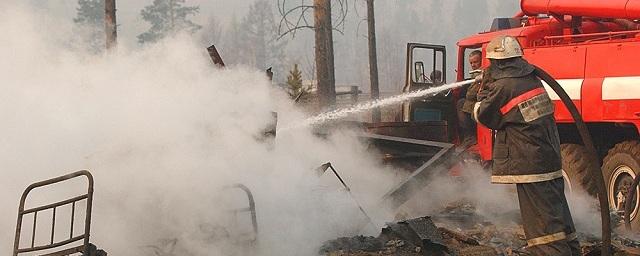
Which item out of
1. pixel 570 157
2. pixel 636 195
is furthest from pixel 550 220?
pixel 570 157

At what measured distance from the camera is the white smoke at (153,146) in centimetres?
634

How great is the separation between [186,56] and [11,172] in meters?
2.04

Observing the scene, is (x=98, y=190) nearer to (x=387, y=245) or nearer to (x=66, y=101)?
(x=66, y=101)

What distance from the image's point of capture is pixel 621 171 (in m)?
8.10

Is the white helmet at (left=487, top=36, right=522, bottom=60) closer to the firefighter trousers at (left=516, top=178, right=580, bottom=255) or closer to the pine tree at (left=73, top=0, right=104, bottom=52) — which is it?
the firefighter trousers at (left=516, top=178, right=580, bottom=255)

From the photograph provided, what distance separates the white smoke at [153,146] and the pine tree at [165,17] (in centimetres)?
6218

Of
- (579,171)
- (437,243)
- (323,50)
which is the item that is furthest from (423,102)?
(437,243)

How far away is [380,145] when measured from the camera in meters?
10.5

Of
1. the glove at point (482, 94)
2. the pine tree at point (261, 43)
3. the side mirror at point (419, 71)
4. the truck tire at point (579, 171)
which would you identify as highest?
the glove at point (482, 94)

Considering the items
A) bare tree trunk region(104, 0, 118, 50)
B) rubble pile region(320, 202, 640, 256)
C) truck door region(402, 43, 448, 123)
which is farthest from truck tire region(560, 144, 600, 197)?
bare tree trunk region(104, 0, 118, 50)

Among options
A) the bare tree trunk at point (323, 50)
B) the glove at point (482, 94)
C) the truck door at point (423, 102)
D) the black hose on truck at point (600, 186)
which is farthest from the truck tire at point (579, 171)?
the bare tree trunk at point (323, 50)

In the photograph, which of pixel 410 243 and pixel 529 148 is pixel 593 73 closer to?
pixel 529 148

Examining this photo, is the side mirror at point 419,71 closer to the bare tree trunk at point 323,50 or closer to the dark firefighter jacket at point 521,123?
the bare tree trunk at point 323,50

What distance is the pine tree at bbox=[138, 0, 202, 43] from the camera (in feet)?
233
